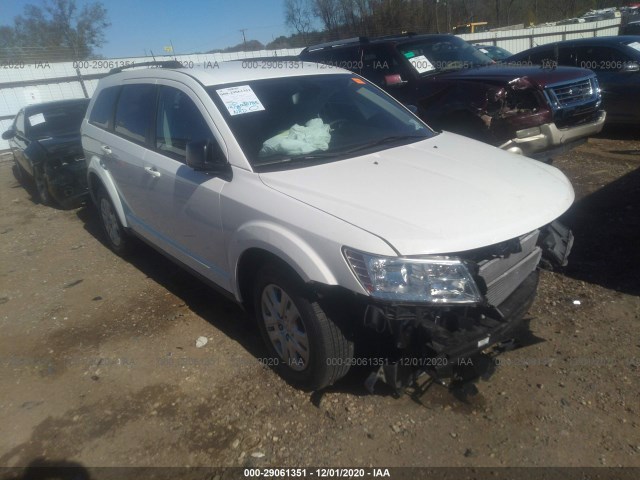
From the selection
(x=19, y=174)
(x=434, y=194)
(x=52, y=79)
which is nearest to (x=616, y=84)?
(x=434, y=194)

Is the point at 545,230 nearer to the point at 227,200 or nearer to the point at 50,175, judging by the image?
the point at 227,200

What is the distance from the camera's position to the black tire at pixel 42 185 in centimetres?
750

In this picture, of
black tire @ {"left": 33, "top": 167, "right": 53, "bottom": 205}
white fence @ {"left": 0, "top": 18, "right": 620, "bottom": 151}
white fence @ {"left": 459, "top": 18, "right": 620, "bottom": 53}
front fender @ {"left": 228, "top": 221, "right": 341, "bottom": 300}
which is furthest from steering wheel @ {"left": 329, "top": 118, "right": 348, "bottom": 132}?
white fence @ {"left": 459, "top": 18, "right": 620, "bottom": 53}

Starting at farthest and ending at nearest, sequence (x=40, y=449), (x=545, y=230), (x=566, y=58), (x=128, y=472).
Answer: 1. (x=566, y=58)
2. (x=545, y=230)
3. (x=40, y=449)
4. (x=128, y=472)

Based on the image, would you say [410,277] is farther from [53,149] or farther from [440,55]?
[53,149]

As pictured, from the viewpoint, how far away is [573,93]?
627cm

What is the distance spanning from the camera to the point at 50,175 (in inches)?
284

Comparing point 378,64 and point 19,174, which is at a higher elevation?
point 378,64

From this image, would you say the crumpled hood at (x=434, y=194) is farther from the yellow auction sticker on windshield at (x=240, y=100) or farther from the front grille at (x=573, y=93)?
the front grille at (x=573, y=93)

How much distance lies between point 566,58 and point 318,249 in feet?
29.1

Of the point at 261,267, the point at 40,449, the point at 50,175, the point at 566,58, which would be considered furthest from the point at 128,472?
the point at 566,58

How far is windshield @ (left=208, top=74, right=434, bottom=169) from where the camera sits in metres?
3.18

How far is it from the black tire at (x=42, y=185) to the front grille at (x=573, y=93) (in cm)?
710

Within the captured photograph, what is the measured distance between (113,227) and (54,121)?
4.37 meters
